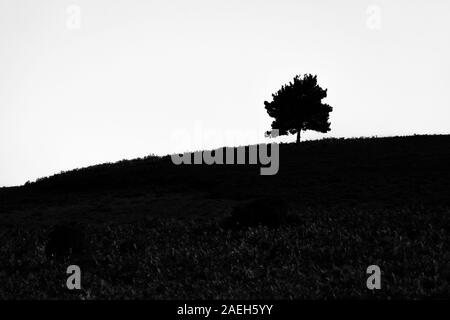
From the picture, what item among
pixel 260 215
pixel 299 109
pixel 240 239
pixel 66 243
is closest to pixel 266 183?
pixel 260 215

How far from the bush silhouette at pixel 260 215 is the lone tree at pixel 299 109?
41012 millimetres

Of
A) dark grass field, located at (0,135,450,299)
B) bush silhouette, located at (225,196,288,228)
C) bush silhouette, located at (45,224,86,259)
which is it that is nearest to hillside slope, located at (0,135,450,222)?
dark grass field, located at (0,135,450,299)

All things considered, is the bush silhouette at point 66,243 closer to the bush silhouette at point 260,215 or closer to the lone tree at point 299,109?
the bush silhouette at point 260,215

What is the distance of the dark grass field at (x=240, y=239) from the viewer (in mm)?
13766

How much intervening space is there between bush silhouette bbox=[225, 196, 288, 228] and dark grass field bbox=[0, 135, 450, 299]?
0.16 metres

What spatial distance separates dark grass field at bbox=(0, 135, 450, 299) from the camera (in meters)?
13.8

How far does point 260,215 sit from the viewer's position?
21.3 meters

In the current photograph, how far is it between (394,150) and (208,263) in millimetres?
38113

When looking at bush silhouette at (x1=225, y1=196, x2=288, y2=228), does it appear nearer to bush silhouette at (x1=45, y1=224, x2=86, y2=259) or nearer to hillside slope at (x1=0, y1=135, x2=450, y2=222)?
hillside slope at (x1=0, y1=135, x2=450, y2=222)

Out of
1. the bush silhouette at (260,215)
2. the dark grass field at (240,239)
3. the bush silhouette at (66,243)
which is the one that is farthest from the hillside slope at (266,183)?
the bush silhouette at (66,243)

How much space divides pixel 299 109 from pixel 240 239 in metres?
45.0

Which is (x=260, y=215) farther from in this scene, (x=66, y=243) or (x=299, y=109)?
(x=299, y=109)
